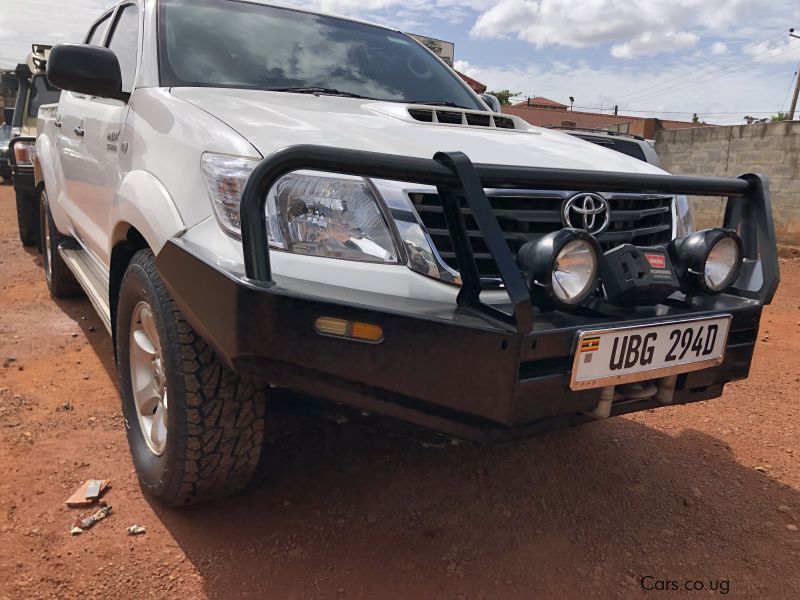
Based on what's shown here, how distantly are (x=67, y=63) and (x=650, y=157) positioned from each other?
6.99 meters

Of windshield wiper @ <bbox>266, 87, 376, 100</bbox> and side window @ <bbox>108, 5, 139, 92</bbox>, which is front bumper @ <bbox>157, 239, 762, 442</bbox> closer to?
windshield wiper @ <bbox>266, 87, 376, 100</bbox>

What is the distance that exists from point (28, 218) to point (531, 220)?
21.4 feet

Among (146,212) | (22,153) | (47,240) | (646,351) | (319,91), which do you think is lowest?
(47,240)

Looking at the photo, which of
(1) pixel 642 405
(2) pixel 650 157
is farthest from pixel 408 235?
(2) pixel 650 157

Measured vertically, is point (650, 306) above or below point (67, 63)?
below

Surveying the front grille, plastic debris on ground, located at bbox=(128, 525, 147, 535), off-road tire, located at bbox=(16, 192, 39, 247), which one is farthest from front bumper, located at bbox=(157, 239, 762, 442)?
off-road tire, located at bbox=(16, 192, 39, 247)

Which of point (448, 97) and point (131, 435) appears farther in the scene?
point (448, 97)

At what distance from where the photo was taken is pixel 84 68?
2541mm

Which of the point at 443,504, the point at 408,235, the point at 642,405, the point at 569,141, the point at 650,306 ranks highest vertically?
the point at 569,141

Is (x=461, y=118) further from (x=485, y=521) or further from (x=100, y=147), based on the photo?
(x=100, y=147)

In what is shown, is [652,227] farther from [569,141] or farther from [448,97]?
[448,97]

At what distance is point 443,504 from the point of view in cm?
245

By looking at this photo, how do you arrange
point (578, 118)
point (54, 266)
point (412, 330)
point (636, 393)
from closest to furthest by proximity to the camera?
point (412, 330), point (636, 393), point (54, 266), point (578, 118)

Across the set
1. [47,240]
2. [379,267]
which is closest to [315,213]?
[379,267]
